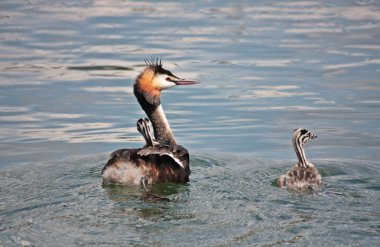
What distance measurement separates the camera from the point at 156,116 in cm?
1100

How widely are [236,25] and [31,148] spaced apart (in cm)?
721

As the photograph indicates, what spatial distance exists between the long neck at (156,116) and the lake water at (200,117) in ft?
1.23

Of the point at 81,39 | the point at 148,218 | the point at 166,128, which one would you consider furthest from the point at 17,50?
the point at 148,218

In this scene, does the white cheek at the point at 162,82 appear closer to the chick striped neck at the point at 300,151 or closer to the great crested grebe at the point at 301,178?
the chick striped neck at the point at 300,151

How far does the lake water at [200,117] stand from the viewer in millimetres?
8141

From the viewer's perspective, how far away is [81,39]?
16.9 m

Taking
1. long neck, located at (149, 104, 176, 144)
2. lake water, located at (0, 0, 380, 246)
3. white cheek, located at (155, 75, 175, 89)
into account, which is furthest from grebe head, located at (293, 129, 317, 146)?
white cheek, located at (155, 75, 175, 89)

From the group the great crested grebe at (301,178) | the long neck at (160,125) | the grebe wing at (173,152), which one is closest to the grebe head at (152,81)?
the long neck at (160,125)

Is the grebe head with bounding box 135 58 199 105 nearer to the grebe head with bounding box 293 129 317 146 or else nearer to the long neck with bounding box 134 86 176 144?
the long neck with bounding box 134 86 176 144

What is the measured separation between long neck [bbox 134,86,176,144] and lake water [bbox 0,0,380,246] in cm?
37

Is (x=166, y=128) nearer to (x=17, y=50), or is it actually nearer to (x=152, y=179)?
(x=152, y=179)

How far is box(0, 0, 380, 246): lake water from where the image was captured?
26.7 feet

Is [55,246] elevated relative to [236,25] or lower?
lower

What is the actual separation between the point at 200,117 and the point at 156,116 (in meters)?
1.63
